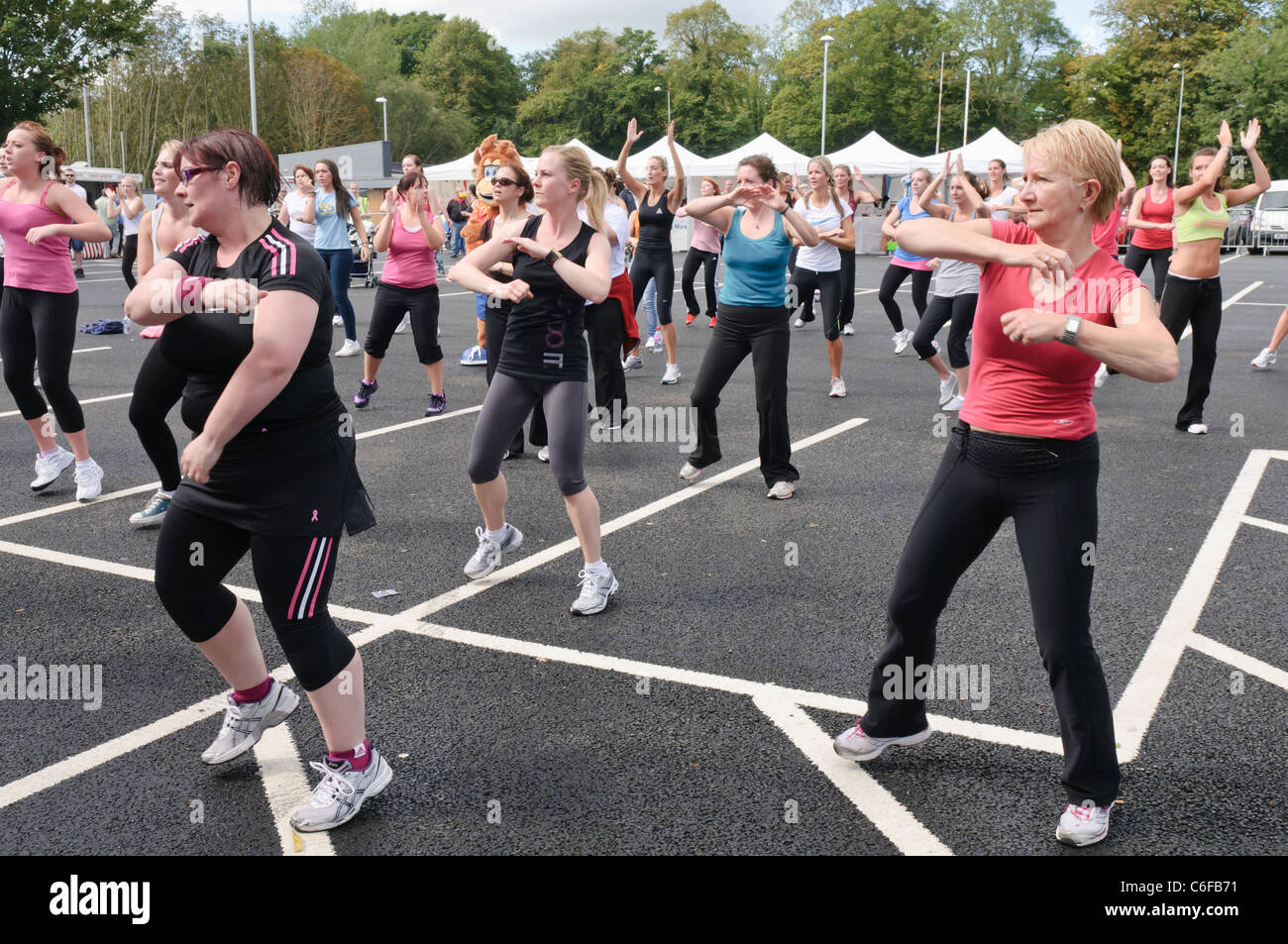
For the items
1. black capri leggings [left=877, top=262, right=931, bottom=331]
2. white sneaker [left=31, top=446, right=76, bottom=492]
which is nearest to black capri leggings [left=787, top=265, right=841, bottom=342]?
black capri leggings [left=877, top=262, right=931, bottom=331]

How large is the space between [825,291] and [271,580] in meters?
8.00

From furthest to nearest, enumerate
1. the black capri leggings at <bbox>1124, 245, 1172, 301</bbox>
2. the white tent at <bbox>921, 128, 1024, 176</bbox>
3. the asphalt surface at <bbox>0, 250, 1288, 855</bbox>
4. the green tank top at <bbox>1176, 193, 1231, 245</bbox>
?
the white tent at <bbox>921, 128, 1024, 176</bbox>, the black capri leggings at <bbox>1124, 245, 1172, 301</bbox>, the green tank top at <bbox>1176, 193, 1231, 245</bbox>, the asphalt surface at <bbox>0, 250, 1288, 855</bbox>

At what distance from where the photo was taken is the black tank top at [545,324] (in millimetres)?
4965

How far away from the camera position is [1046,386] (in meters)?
2.97

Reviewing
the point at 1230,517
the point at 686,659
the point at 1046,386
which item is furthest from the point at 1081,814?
the point at 1230,517

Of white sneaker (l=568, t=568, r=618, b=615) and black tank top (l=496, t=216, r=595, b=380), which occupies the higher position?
black tank top (l=496, t=216, r=595, b=380)

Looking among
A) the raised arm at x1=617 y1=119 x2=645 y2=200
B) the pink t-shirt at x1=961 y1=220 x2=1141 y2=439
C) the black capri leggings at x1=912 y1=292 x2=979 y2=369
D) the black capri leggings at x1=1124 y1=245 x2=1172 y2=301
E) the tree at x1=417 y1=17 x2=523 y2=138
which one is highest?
the tree at x1=417 y1=17 x2=523 y2=138

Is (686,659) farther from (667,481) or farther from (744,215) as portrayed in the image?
(744,215)

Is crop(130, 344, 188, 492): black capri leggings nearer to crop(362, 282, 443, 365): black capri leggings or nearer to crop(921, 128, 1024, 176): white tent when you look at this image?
crop(362, 282, 443, 365): black capri leggings

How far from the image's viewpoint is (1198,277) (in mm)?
8477

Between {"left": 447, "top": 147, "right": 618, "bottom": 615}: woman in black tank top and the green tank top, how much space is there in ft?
18.5

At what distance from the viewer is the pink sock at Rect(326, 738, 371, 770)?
3230mm

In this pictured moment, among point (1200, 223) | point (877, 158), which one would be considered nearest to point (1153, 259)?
point (1200, 223)
